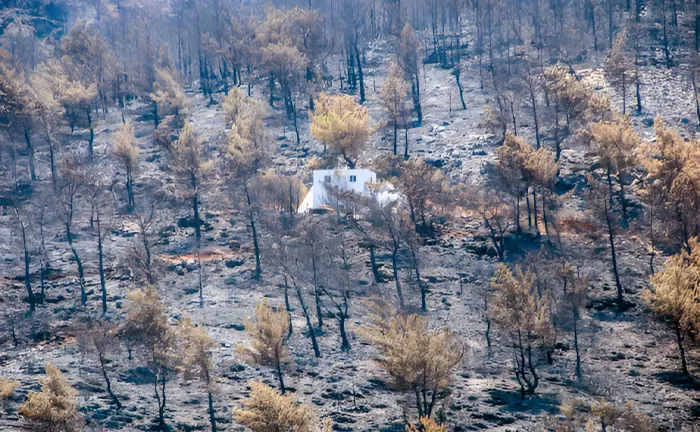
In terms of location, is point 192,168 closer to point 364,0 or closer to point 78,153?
point 78,153

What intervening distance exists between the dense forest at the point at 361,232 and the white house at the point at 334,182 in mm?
201

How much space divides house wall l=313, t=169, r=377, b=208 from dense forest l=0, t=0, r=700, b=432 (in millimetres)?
197

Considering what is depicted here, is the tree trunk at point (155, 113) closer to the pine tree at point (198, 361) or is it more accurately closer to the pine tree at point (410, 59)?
the pine tree at point (410, 59)

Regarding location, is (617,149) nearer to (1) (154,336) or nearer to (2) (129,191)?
(1) (154,336)

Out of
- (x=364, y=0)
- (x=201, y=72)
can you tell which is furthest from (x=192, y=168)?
(x=364, y=0)

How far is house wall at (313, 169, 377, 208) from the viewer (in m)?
66.7

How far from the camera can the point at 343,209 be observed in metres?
66.0

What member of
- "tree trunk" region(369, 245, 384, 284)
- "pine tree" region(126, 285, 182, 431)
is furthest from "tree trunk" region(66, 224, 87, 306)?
"tree trunk" region(369, 245, 384, 284)

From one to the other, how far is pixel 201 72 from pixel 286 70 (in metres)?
21.7

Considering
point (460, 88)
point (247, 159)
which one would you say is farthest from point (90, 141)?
point (460, 88)

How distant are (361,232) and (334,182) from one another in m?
7.24

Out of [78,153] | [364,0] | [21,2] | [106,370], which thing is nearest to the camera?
[106,370]

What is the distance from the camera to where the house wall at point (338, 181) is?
66688 millimetres

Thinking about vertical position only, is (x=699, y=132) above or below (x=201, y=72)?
below
